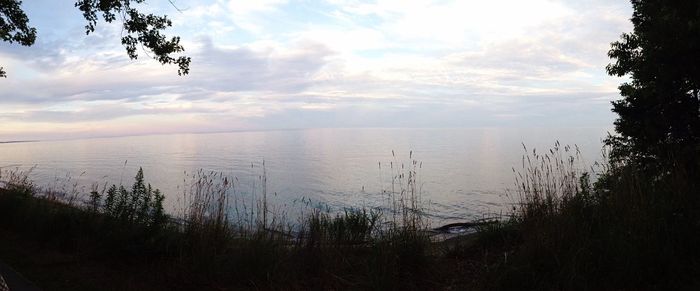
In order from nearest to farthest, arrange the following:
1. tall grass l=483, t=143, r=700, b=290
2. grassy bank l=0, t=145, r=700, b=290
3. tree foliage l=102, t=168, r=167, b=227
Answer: tall grass l=483, t=143, r=700, b=290, grassy bank l=0, t=145, r=700, b=290, tree foliage l=102, t=168, r=167, b=227

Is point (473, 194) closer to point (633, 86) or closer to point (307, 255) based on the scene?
point (633, 86)

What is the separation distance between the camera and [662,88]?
7543mm

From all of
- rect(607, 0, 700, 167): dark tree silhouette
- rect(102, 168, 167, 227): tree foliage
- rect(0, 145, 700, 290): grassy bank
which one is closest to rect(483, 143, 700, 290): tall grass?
rect(0, 145, 700, 290): grassy bank

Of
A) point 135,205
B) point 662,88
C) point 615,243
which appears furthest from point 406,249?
point 662,88

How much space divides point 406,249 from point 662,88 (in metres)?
5.52

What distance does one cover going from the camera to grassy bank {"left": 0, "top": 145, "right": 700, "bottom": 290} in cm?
440

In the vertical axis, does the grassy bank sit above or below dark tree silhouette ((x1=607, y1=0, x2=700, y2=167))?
below

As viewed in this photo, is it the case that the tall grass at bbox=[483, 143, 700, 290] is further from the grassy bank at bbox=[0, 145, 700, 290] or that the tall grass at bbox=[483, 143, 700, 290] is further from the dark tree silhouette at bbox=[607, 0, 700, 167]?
the dark tree silhouette at bbox=[607, 0, 700, 167]

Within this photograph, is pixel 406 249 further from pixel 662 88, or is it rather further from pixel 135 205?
pixel 662 88

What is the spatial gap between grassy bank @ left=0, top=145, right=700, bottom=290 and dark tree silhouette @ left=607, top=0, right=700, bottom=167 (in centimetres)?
93

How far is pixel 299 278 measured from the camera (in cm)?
536

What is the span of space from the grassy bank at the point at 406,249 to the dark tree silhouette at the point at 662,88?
93 centimetres

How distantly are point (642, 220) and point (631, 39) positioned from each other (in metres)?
→ 5.87

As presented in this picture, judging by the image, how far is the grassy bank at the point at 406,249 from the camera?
4402 mm
